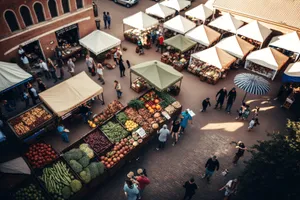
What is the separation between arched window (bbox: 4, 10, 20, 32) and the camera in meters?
14.8

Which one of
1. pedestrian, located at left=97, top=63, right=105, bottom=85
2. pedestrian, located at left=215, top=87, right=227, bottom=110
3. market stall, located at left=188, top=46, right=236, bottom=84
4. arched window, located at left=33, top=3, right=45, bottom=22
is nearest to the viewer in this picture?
pedestrian, located at left=215, top=87, right=227, bottom=110

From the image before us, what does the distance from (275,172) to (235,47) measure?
38.0ft

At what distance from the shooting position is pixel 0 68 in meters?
14.1

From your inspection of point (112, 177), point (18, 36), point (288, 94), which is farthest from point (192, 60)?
point (18, 36)

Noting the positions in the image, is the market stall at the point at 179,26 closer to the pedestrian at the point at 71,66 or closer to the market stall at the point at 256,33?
the market stall at the point at 256,33

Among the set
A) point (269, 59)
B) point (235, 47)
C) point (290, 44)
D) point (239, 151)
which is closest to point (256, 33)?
point (290, 44)

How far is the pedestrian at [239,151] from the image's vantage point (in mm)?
11664

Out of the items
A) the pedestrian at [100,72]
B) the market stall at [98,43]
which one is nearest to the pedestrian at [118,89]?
the pedestrian at [100,72]

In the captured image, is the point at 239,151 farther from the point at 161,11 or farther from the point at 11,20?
the point at 11,20

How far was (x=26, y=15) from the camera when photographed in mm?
15773

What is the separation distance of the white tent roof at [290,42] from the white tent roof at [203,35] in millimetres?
4928

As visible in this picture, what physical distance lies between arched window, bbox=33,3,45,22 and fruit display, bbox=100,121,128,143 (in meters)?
9.67

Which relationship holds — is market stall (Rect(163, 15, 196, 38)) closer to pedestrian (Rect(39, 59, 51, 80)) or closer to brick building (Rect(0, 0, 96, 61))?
brick building (Rect(0, 0, 96, 61))

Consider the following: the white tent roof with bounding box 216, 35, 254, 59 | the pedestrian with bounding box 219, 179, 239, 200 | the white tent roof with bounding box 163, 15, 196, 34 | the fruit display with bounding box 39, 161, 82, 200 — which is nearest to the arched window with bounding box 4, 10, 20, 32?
the fruit display with bounding box 39, 161, 82, 200
